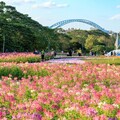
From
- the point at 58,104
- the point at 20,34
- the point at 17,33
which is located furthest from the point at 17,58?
the point at 58,104

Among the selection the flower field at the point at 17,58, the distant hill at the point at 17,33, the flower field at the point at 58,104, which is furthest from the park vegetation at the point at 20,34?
the flower field at the point at 58,104

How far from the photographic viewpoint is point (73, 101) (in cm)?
695

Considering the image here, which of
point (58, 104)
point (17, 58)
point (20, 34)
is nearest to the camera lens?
point (58, 104)

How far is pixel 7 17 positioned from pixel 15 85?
4209 cm

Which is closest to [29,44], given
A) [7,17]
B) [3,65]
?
[7,17]

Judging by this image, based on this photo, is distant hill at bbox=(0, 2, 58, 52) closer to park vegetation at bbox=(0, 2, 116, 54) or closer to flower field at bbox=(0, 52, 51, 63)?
park vegetation at bbox=(0, 2, 116, 54)

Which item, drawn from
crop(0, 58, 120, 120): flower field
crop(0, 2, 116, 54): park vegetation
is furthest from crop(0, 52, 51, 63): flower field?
crop(0, 58, 120, 120): flower field

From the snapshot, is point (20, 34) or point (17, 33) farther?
point (20, 34)

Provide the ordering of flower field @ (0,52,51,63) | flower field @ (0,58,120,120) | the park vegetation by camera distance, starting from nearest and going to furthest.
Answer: flower field @ (0,58,120,120)
flower field @ (0,52,51,63)
the park vegetation

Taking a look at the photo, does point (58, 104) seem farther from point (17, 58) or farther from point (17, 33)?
point (17, 33)

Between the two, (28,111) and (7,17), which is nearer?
(28,111)

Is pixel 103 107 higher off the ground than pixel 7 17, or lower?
lower

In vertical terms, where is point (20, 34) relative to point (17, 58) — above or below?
above

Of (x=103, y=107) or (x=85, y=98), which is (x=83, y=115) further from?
(x=85, y=98)
